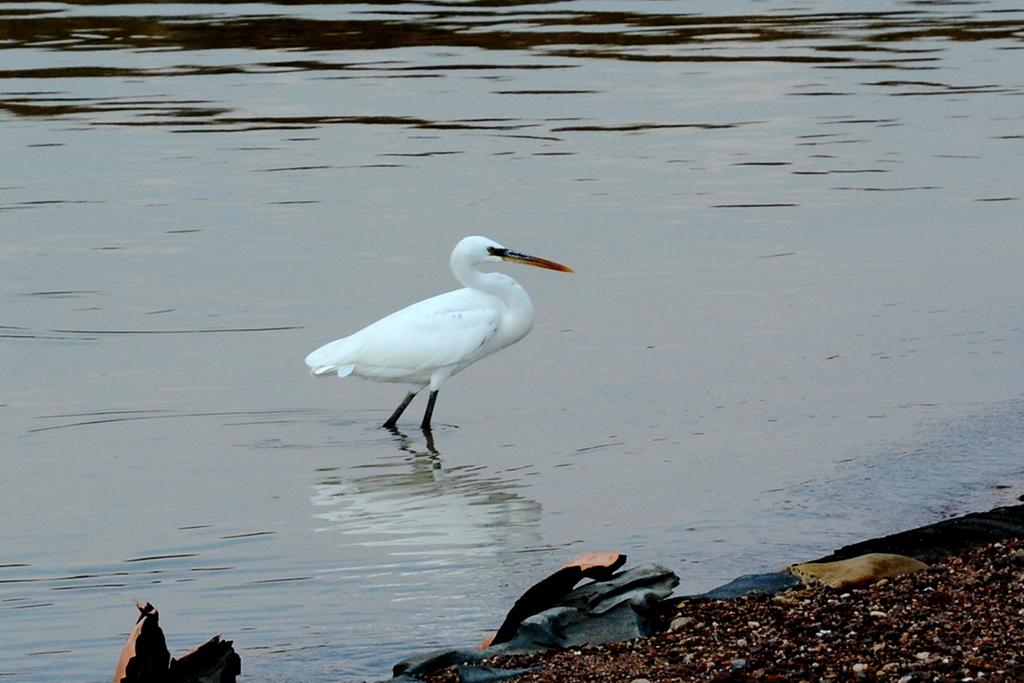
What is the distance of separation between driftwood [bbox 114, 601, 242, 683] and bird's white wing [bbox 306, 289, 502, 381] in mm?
4519

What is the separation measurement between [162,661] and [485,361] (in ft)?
21.7

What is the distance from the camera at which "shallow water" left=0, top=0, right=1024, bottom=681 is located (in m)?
8.62

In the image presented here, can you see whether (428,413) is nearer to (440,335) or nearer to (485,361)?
(440,335)

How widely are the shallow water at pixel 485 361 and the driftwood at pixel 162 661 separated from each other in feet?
1.27

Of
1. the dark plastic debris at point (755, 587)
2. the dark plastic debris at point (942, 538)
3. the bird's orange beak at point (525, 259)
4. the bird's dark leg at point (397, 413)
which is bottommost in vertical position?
the bird's dark leg at point (397, 413)

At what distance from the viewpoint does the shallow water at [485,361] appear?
28.3 feet

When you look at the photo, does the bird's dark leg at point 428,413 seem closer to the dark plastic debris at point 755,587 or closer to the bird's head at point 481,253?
the bird's head at point 481,253

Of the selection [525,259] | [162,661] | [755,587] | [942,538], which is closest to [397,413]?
[525,259]

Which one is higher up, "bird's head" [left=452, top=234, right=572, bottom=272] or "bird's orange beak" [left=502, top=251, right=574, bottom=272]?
"bird's head" [left=452, top=234, right=572, bottom=272]

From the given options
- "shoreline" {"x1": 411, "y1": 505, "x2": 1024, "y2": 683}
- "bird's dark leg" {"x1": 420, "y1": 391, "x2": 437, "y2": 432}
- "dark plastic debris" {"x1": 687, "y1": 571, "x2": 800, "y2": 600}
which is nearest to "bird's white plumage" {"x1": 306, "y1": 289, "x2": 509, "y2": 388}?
"bird's dark leg" {"x1": 420, "y1": 391, "x2": 437, "y2": 432}

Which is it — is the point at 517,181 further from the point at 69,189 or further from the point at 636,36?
the point at 636,36

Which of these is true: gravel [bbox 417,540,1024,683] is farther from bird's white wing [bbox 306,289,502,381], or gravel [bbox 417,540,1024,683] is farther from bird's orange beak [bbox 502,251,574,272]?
bird's orange beak [bbox 502,251,574,272]

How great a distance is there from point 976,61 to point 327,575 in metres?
20.0

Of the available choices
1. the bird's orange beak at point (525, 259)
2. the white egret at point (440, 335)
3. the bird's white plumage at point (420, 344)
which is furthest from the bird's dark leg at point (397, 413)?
the bird's orange beak at point (525, 259)
